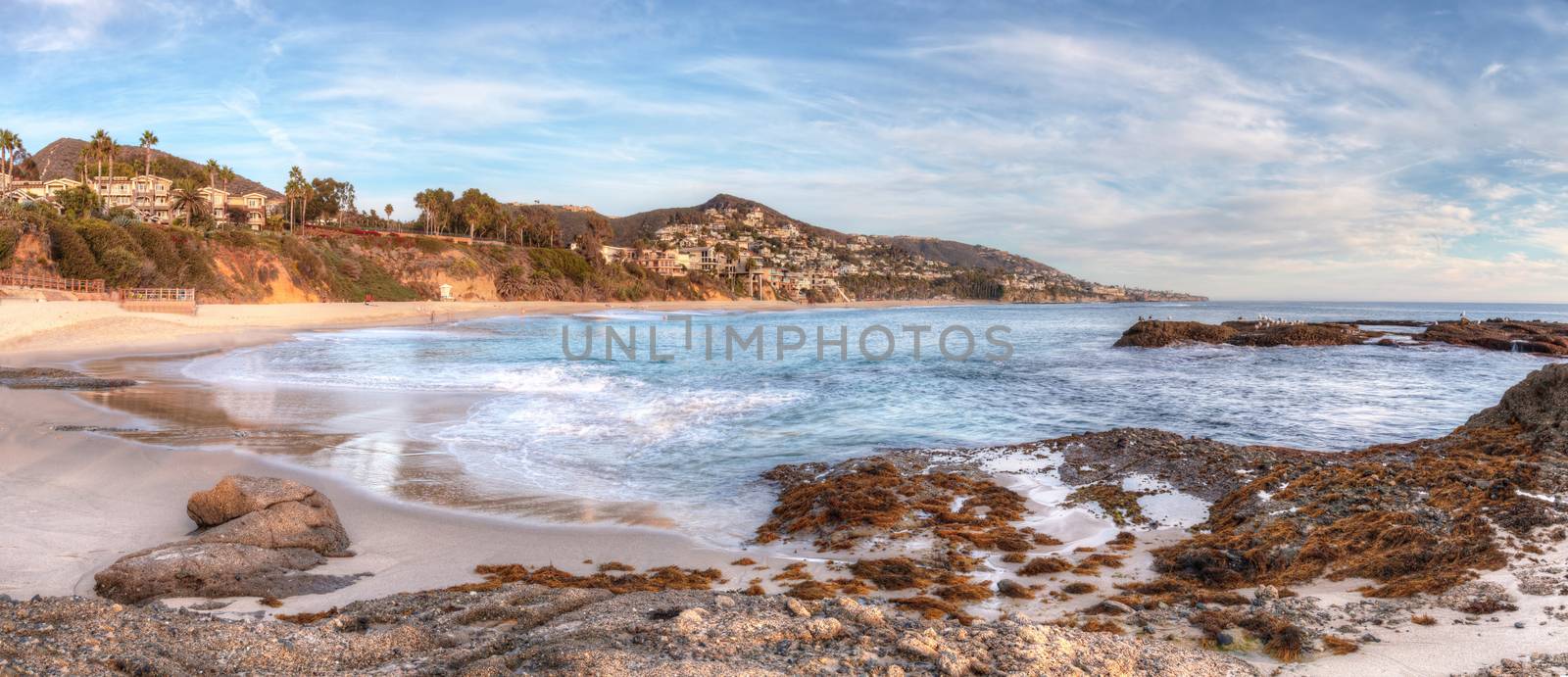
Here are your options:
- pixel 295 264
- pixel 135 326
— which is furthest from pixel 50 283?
pixel 295 264

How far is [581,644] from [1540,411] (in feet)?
38.8

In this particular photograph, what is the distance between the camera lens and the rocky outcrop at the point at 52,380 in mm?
14341

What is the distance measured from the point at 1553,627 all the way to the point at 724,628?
4.39 meters

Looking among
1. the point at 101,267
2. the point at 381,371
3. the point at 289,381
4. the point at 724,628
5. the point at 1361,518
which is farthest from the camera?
the point at 101,267

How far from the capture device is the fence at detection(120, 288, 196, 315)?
33438mm

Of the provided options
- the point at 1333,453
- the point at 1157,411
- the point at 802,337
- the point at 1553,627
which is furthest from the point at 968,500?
the point at 802,337

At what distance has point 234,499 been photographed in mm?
6055

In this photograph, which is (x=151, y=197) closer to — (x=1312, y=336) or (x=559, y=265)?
(x=559, y=265)

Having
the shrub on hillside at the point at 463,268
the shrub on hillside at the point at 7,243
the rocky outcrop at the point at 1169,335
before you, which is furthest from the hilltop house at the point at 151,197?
the rocky outcrop at the point at 1169,335

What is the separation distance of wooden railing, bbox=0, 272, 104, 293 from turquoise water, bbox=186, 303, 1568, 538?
1582 cm

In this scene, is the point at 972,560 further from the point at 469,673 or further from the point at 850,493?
the point at 469,673

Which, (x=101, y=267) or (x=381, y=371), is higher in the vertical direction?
(x=101, y=267)

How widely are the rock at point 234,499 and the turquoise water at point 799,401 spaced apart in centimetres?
295

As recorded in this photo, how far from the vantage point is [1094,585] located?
534cm
